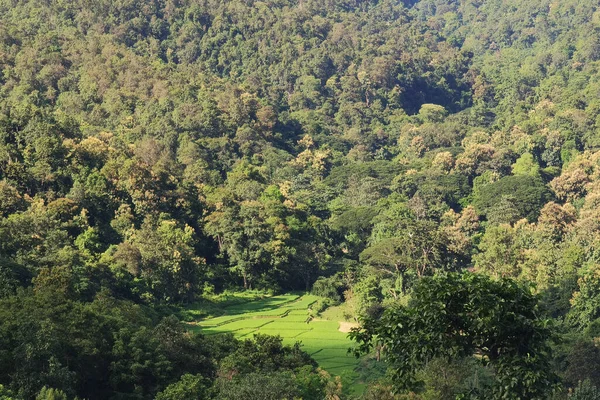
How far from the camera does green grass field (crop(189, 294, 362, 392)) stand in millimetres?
33719

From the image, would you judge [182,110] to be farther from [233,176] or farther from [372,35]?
[372,35]

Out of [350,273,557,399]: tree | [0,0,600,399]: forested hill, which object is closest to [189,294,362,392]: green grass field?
[0,0,600,399]: forested hill

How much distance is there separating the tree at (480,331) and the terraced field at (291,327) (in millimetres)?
20742

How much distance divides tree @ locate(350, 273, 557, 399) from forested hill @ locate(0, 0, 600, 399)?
1.27m

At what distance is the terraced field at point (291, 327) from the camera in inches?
1330

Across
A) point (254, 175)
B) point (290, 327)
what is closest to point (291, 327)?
point (290, 327)

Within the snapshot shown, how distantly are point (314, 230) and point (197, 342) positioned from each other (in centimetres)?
2857

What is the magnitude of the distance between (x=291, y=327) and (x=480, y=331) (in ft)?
98.3

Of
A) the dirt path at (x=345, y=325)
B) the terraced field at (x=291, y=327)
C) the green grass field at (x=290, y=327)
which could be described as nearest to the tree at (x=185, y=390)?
the green grass field at (x=290, y=327)

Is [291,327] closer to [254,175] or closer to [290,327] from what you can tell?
[290,327]

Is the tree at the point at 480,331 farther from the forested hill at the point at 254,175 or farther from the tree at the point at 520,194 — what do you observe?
the tree at the point at 520,194

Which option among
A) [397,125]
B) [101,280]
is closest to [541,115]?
[397,125]

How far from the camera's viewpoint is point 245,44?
109438mm

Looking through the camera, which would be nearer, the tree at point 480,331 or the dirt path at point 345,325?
the tree at point 480,331
